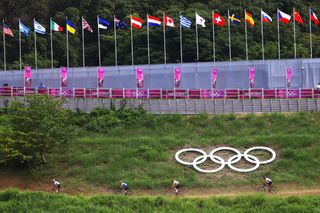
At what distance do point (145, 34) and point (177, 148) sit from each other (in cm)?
3702

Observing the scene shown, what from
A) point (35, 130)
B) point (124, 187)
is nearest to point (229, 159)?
point (124, 187)

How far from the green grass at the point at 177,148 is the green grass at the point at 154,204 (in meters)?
3.28

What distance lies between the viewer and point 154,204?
32625mm

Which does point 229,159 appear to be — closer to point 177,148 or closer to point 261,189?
point 177,148

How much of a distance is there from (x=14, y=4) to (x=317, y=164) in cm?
5849

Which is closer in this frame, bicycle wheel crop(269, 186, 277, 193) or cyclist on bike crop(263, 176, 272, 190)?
cyclist on bike crop(263, 176, 272, 190)

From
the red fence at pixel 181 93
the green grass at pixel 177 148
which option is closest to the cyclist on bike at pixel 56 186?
the green grass at pixel 177 148

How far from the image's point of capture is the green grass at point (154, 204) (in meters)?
31.6

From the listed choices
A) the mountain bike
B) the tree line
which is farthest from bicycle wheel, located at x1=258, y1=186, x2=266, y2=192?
the tree line

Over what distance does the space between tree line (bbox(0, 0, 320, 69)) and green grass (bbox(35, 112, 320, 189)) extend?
2776 centimetres

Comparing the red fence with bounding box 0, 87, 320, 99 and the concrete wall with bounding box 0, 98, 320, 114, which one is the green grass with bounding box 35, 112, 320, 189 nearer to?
the concrete wall with bounding box 0, 98, 320, 114

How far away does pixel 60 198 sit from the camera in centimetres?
3378

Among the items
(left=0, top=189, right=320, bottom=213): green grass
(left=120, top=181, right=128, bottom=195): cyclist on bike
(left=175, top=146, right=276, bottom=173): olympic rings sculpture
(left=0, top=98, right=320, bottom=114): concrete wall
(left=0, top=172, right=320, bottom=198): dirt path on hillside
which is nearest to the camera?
(left=0, top=189, right=320, bottom=213): green grass

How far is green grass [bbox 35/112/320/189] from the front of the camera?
36.9 metres
